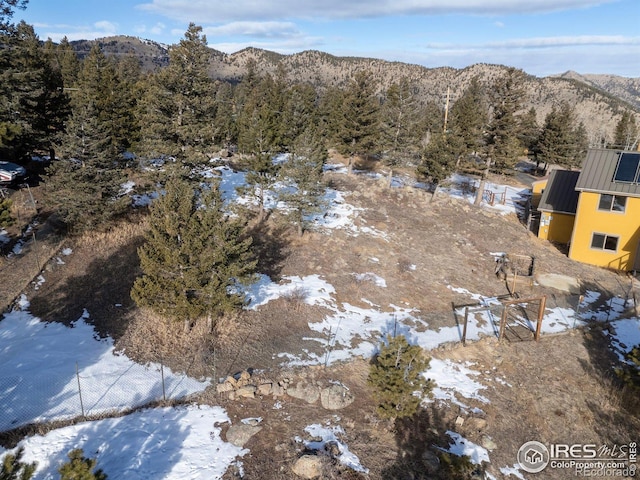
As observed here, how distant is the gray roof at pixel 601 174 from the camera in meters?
25.6

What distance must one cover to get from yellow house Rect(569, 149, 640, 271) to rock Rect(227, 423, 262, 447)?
27.5 m

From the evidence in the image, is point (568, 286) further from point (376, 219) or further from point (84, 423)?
point (84, 423)

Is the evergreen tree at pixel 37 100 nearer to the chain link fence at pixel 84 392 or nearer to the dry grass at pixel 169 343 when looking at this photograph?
the dry grass at pixel 169 343

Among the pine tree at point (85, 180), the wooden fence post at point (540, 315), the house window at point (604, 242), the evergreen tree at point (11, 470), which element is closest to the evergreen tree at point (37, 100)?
the pine tree at point (85, 180)

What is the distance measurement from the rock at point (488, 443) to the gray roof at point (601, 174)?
22.1 metres

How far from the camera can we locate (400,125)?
Answer: 115 ft

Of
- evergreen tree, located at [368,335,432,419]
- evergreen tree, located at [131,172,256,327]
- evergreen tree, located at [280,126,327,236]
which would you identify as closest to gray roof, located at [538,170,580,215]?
evergreen tree, located at [280,126,327,236]

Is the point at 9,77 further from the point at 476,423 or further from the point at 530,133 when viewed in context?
the point at 530,133

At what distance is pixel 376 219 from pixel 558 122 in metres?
34.6

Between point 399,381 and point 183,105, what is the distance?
61.1ft

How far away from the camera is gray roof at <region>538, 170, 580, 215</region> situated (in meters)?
30.2

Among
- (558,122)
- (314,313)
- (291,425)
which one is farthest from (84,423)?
(558,122)

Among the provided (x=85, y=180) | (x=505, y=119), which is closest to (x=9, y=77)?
(x=85, y=180)

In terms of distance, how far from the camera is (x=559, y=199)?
1211 inches
